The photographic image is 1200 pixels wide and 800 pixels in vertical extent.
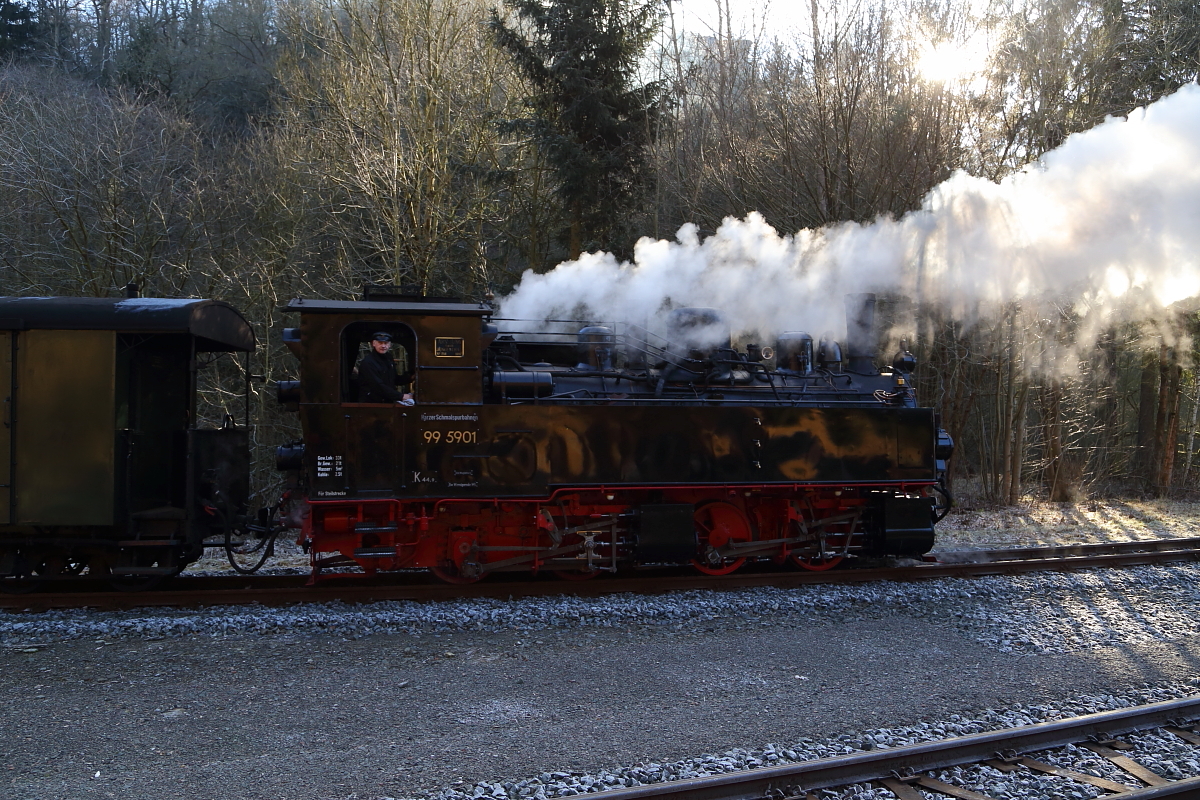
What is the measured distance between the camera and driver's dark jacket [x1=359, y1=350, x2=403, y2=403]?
22.7 feet

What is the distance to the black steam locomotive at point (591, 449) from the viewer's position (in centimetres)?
690

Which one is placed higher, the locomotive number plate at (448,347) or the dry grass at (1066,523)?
the locomotive number plate at (448,347)

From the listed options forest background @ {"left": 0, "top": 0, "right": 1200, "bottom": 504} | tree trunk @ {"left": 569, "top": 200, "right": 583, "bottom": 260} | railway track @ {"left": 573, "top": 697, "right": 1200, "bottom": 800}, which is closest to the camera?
railway track @ {"left": 573, "top": 697, "right": 1200, "bottom": 800}

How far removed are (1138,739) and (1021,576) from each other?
3970 mm

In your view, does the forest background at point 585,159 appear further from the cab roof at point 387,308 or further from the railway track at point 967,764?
the railway track at point 967,764

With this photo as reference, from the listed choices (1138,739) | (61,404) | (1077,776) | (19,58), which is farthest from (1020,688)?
(19,58)

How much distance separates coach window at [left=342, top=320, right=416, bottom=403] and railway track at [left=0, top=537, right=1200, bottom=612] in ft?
5.84

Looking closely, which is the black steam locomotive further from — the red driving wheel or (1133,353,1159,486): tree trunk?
(1133,353,1159,486): tree trunk

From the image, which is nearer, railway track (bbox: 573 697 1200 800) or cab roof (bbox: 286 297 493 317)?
railway track (bbox: 573 697 1200 800)

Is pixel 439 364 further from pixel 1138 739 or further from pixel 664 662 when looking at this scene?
pixel 1138 739

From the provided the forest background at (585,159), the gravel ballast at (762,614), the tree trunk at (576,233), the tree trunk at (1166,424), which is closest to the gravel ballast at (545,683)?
the gravel ballast at (762,614)

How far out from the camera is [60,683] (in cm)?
517

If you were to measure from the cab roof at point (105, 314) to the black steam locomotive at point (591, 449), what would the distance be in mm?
960

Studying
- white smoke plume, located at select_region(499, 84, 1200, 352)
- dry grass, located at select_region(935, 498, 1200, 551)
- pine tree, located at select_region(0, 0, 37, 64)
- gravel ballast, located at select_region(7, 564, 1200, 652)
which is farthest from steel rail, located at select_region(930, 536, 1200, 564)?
pine tree, located at select_region(0, 0, 37, 64)
